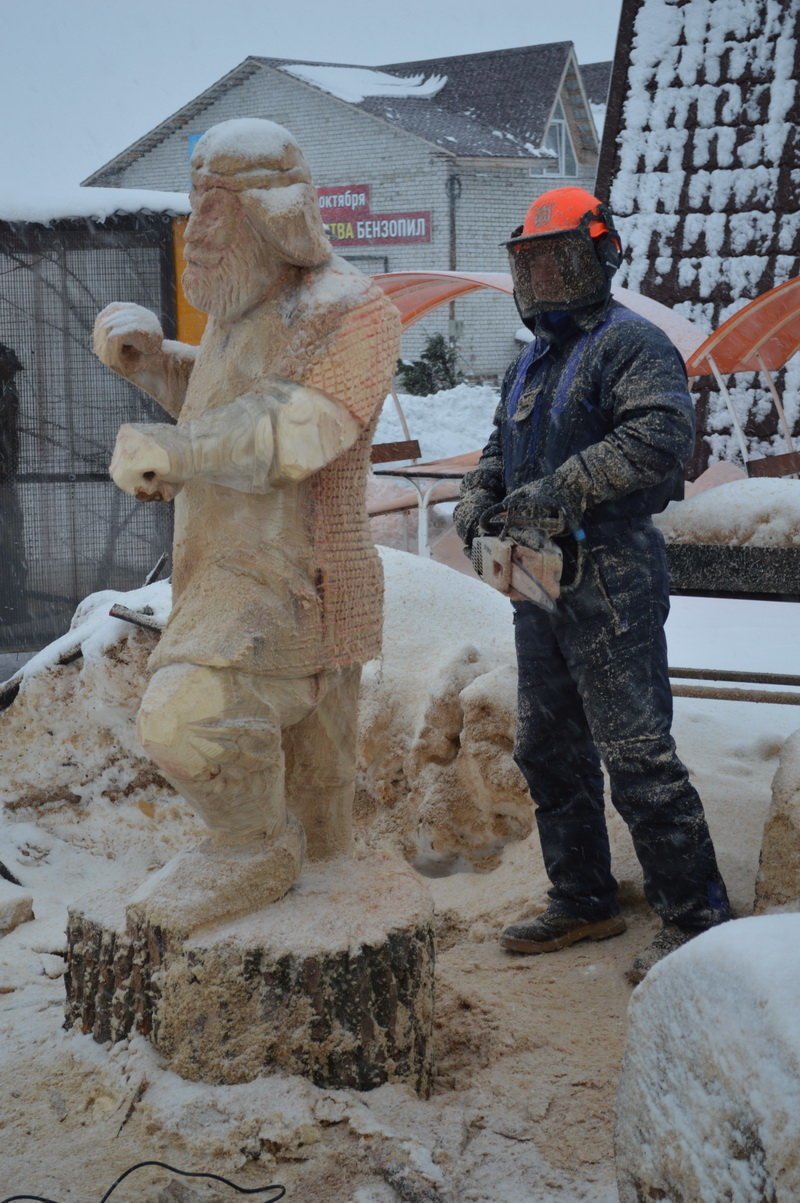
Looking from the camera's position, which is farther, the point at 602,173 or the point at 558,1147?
the point at 602,173

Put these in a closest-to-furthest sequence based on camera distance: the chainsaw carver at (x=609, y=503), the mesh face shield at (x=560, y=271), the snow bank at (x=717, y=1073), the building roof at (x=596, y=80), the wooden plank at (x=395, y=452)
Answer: the snow bank at (x=717, y=1073) < the chainsaw carver at (x=609, y=503) < the mesh face shield at (x=560, y=271) < the wooden plank at (x=395, y=452) < the building roof at (x=596, y=80)

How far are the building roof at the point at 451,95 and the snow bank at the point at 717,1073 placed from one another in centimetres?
997

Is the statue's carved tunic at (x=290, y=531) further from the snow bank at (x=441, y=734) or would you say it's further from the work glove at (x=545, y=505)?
the snow bank at (x=441, y=734)

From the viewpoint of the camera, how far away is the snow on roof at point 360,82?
40.3 ft

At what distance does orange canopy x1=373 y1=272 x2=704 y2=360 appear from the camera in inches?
256

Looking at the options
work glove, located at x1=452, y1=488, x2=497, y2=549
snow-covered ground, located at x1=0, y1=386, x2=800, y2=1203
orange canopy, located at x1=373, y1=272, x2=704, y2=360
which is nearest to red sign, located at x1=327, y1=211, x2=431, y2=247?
orange canopy, located at x1=373, y1=272, x2=704, y2=360

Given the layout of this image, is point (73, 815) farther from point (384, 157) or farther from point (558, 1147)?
point (384, 157)

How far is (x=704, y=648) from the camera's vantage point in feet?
21.4

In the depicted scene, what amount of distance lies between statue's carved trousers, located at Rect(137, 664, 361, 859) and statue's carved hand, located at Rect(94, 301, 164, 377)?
0.72 m

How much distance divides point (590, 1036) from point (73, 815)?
7.09ft

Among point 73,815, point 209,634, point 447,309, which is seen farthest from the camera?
point 447,309

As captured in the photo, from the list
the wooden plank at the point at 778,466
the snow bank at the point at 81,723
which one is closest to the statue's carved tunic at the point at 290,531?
the snow bank at the point at 81,723

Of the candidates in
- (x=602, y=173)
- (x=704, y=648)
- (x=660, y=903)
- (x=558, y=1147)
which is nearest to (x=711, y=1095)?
(x=558, y=1147)

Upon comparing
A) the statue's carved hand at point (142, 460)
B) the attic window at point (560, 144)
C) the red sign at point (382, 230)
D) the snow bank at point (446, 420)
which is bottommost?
the snow bank at point (446, 420)
